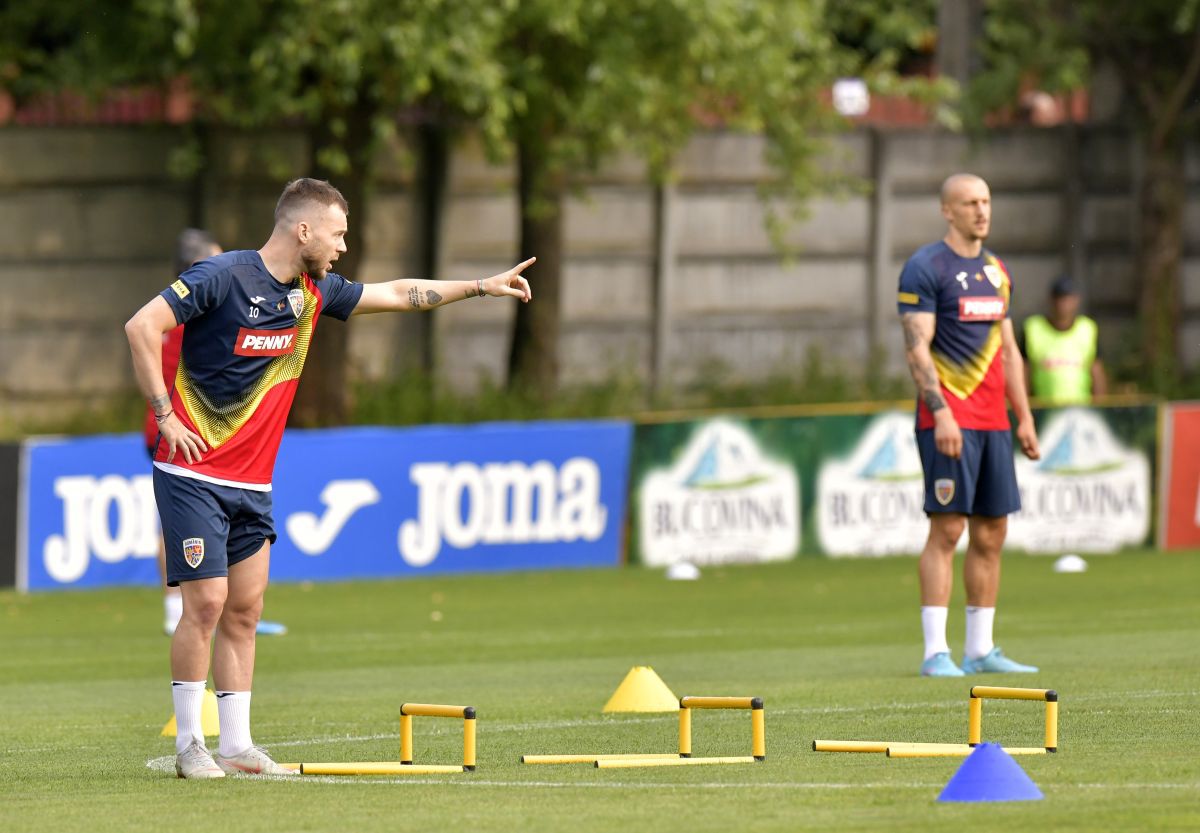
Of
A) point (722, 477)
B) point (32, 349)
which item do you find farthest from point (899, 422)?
point (32, 349)

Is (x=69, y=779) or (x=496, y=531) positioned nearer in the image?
(x=69, y=779)

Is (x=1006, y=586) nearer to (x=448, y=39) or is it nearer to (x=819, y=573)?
(x=819, y=573)

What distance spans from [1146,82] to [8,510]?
14982 mm

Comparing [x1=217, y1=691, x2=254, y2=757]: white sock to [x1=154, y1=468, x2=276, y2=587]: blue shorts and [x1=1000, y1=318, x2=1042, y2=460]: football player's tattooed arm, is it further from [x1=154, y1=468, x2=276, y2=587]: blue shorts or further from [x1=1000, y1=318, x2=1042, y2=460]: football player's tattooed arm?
[x1=1000, y1=318, x2=1042, y2=460]: football player's tattooed arm

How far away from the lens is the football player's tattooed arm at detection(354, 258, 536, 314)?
9047 mm

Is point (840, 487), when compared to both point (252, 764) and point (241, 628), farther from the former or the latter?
point (252, 764)

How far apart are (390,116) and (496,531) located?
16.3 ft

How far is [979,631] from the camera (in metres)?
11.9

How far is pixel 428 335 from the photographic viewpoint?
25688mm

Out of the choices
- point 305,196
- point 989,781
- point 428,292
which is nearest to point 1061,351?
point 428,292

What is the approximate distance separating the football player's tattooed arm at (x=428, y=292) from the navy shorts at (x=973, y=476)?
10.7 ft

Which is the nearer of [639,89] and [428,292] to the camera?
[428,292]

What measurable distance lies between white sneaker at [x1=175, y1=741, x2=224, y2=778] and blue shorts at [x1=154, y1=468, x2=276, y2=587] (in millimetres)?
582

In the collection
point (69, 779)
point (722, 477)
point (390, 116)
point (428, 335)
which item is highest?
point (390, 116)
